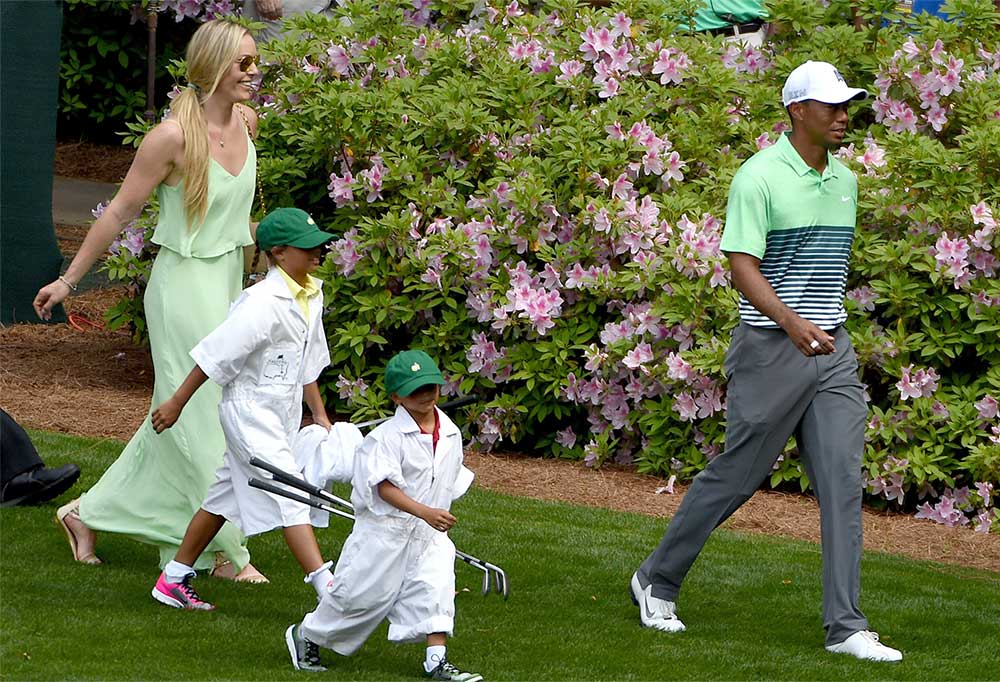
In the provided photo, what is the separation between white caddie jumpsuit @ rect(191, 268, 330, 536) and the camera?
5.28 metres

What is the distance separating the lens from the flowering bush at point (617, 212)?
817cm

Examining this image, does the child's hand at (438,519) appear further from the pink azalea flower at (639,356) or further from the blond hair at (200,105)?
the pink azalea flower at (639,356)

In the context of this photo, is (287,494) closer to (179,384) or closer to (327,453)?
(327,453)

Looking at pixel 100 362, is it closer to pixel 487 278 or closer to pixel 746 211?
pixel 487 278

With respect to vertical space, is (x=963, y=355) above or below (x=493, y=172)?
below

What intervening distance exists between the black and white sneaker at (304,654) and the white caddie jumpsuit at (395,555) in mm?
49

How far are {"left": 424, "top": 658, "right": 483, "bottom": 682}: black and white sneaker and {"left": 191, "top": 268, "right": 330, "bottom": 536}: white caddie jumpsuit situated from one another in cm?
82

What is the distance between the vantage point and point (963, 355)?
27.5 feet

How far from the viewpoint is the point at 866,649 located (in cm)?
525

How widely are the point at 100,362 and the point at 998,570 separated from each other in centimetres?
604

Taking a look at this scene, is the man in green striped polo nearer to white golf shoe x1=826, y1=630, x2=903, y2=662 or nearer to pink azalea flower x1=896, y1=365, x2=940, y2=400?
white golf shoe x1=826, y1=630, x2=903, y2=662

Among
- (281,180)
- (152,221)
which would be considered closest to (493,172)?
(281,180)

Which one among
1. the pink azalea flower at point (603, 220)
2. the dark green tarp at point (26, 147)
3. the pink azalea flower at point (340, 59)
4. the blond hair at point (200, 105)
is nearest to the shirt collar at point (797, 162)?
the blond hair at point (200, 105)

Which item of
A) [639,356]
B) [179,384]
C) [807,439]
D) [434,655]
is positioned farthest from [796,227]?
[639,356]
